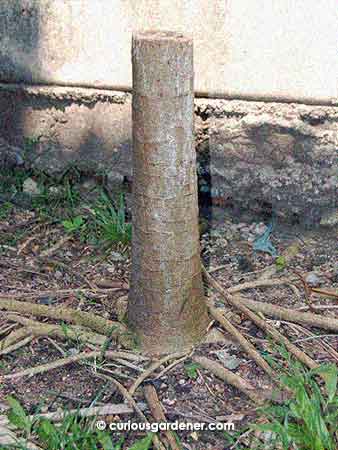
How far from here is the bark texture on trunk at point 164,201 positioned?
7.32ft

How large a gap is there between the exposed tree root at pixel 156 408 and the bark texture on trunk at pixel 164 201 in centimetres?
21

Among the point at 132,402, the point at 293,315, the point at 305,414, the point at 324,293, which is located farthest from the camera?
the point at 324,293


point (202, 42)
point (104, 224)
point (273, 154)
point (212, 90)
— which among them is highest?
point (202, 42)

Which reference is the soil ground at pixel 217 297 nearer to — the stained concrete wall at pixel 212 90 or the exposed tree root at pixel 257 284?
the exposed tree root at pixel 257 284

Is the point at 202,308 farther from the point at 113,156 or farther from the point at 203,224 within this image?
the point at 113,156

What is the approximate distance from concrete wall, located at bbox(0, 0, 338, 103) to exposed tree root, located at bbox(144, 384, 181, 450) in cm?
141

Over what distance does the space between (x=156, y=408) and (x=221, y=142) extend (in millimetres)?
1414

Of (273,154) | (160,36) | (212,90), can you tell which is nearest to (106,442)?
(160,36)

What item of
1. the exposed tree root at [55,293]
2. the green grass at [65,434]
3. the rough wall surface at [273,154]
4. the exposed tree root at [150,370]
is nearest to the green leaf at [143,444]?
the green grass at [65,434]

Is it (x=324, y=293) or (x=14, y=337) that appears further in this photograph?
(x=324, y=293)

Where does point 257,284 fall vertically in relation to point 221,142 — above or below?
below

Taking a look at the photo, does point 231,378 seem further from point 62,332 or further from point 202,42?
point 202,42

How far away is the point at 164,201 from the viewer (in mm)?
2365

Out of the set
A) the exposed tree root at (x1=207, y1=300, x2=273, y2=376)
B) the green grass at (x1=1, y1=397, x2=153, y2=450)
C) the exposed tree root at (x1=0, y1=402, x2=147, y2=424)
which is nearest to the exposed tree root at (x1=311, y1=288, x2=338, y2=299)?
the exposed tree root at (x1=207, y1=300, x2=273, y2=376)
